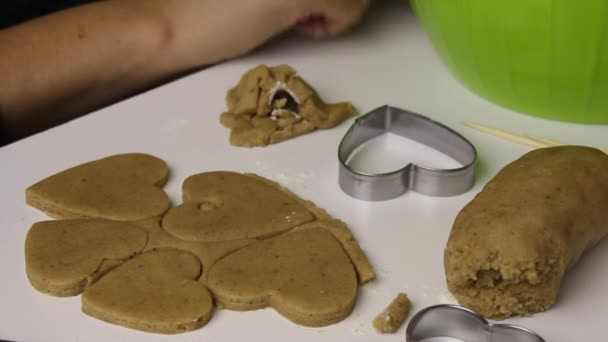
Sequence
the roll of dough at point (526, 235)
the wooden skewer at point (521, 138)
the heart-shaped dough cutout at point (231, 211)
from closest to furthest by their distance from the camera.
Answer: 1. the roll of dough at point (526, 235)
2. the heart-shaped dough cutout at point (231, 211)
3. the wooden skewer at point (521, 138)

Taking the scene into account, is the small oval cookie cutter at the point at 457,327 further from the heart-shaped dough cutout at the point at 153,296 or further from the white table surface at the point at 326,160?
the heart-shaped dough cutout at the point at 153,296

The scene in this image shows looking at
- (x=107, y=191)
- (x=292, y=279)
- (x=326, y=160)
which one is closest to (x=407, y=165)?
(x=326, y=160)

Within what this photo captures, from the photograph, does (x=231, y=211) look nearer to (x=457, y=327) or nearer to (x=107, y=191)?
(x=107, y=191)

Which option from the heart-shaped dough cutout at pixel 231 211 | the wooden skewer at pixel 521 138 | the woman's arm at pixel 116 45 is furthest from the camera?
the woman's arm at pixel 116 45

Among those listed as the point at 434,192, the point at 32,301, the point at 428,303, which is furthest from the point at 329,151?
the point at 32,301

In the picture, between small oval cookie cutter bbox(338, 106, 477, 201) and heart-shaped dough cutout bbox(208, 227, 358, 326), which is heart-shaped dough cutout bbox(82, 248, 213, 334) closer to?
heart-shaped dough cutout bbox(208, 227, 358, 326)

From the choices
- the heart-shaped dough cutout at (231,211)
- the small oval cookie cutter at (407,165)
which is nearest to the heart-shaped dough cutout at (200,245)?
the heart-shaped dough cutout at (231,211)

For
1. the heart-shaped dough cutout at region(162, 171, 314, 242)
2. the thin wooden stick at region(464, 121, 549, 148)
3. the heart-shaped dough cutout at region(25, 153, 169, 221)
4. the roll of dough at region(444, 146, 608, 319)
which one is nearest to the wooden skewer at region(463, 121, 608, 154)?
the thin wooden stick at region(464, 121, 549, 148)
